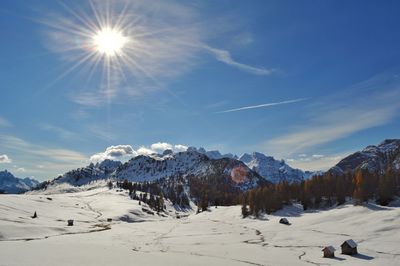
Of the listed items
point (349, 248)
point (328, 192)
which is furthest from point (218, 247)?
point (328, 192)

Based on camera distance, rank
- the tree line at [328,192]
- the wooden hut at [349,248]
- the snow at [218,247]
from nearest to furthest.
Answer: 1. the snow at [218,247]
2. the wooden hut at [349,248]
3. the tree line at [328,192]

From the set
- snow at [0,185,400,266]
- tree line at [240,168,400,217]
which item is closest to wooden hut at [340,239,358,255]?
snow at [0,185,400,266]

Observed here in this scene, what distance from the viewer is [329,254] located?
50688 millimetres

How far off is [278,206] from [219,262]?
343 ft

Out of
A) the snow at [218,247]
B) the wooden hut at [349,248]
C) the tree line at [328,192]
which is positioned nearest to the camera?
the snow at [218,247]

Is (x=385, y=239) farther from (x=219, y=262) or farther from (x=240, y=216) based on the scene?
(x=240, y=216)

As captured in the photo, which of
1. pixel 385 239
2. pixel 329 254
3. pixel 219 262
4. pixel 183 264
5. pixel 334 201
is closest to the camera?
pixel 183 264

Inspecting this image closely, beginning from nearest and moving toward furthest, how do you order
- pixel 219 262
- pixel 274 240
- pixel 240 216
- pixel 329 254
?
1. pixel 219 262
2. pixel 329 254
3. pixel 274 240
4. pixel 240 216

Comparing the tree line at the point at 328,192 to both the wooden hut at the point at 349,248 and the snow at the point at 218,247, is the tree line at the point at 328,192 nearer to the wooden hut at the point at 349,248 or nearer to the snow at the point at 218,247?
the snow at the point at 218,247

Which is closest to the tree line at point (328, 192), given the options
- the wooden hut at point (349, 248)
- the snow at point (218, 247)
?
the snow at point (218, 247)

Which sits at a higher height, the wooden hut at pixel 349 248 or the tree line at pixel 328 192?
the tree line at pixel 328 192

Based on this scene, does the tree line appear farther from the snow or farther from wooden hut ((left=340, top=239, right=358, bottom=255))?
wooden hut ((left=340, top=239, right=358, bottom=255))

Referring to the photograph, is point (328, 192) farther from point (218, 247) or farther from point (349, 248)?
point (218, 247)

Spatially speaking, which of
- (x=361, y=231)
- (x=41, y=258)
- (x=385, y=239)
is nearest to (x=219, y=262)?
(x=41, y=258)
